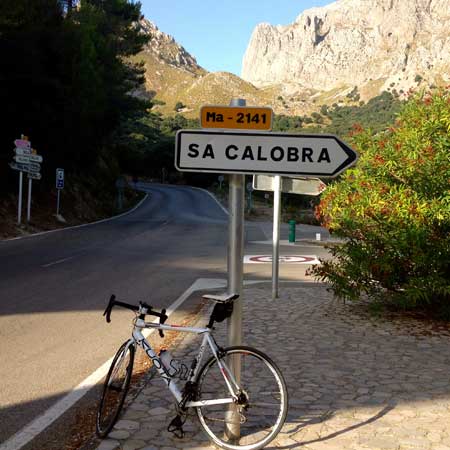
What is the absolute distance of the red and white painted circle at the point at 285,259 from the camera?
18.2m

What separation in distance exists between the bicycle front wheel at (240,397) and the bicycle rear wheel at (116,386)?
0.62 m

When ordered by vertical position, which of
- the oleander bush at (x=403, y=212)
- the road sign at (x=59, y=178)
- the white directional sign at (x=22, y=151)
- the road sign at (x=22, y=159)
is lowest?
the oleander bush at (x=403, y=212)

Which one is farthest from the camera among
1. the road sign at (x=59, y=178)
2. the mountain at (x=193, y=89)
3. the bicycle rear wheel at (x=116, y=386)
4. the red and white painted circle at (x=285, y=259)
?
the mountain at (x=193, y=89)

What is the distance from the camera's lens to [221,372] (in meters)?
3.85

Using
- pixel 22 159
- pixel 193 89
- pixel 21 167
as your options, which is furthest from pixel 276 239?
pixel 193 89

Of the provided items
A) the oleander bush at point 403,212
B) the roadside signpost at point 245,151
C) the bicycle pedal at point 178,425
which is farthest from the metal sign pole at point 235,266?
the oleander bush at point 403,212

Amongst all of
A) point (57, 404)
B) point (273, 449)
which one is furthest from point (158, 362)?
point (57, 404)

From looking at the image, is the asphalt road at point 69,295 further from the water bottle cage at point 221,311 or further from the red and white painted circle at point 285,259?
the water bottle cage at point 221,311

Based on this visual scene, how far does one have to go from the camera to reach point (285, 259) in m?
19.2

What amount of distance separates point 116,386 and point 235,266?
4.42ft

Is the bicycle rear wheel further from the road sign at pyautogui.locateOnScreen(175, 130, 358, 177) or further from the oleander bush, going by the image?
the oleander bush

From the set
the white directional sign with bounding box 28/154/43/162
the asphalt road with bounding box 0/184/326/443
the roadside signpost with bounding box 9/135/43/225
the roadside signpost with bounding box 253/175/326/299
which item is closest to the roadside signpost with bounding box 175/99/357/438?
the asphalt road with bounding box 0/184/326/443

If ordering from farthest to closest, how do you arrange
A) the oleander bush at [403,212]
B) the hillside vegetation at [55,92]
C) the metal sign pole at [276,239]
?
the hillside vegetation at [55,92] → the metal sign pole at [276,239] → the oleander bush at [403,212]

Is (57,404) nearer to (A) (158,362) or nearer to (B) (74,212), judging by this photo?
(A) (158,362)
